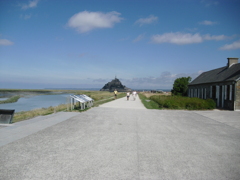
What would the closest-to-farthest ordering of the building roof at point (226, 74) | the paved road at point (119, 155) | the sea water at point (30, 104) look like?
the paved road at point (119, 155) < the building roof at point (226, 74) < the sea water at point (30, 104)

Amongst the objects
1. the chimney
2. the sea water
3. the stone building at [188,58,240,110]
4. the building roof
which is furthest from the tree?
the sea water

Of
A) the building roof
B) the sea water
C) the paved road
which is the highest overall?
the building roof

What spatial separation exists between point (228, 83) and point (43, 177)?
1909 centimetres

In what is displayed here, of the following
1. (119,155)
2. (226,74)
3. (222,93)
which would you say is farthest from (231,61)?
(119,155)

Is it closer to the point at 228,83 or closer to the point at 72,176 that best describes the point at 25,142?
the point at 72,176

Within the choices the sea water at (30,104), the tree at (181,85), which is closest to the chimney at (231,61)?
the tree at (181,85)

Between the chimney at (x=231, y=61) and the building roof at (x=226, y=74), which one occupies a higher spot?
the chimney at (x=231, y=61)

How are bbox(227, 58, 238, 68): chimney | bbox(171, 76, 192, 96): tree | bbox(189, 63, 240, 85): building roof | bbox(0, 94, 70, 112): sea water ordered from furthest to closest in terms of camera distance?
bbox(171, 76, 192, 96): tree → bbox(0, 94, 70, 112): sea water → bbox(227, 58, 238, 68): chimney → bbox(189, 63, 240, 85): building roof

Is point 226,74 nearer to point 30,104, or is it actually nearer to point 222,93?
point 222,93

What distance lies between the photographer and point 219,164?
16.6 feet

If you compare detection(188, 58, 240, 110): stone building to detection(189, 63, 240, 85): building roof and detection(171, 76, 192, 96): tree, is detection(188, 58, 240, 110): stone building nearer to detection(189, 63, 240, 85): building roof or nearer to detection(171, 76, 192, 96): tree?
detection(189, 63, 240, 85): building roof

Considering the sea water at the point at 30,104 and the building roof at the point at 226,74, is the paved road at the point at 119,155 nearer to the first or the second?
the sea water at the point at 30,104

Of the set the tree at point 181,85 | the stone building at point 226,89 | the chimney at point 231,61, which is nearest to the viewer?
the stone building at point 226,89

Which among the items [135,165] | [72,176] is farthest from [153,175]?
[72,176]
